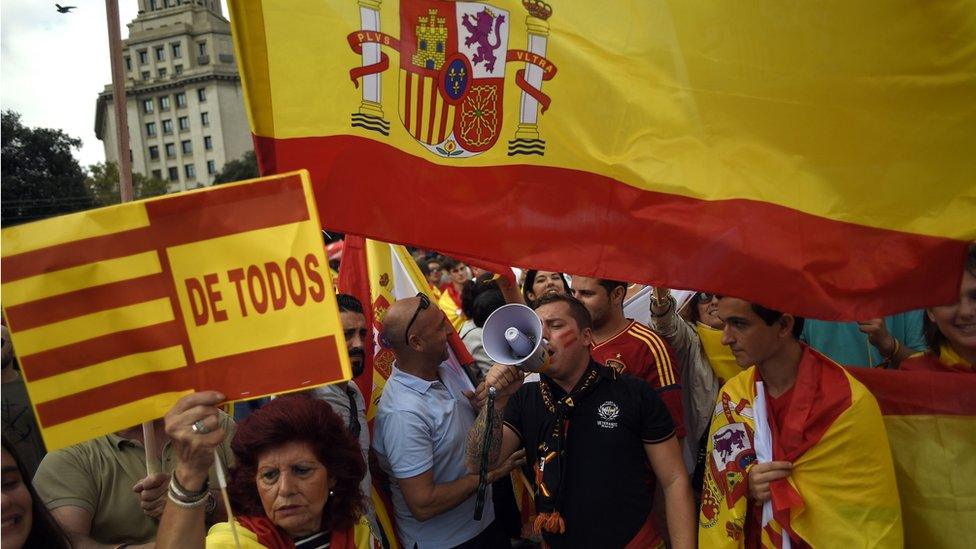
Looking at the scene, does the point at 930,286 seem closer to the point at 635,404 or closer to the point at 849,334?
the point at 635,404

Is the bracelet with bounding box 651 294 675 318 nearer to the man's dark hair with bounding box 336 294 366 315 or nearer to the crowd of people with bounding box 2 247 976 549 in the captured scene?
the crowd of people with bounding box 2 247 976 549

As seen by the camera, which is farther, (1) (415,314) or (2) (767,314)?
(1) (415,314)

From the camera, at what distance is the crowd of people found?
2775 millimetres

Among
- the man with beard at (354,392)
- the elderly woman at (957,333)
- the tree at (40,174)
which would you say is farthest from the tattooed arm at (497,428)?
the tree at (40,174)

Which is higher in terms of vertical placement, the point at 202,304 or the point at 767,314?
the point at 202,304

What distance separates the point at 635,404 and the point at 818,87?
147cm

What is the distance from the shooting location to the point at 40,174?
135 feet

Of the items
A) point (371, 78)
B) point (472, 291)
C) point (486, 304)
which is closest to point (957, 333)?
point (371, 78)

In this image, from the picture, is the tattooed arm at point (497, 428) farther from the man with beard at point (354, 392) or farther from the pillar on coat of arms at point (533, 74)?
the pillar on coat of arms at point (533, 74)

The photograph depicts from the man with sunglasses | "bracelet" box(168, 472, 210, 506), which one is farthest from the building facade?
"bracelet" box(168, 472, 210, 506)

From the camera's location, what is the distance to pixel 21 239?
196cm

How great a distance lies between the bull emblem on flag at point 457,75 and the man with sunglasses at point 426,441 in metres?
1.20

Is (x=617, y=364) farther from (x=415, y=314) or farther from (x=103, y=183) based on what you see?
(x=103, y=183)

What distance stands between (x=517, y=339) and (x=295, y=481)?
108cm
